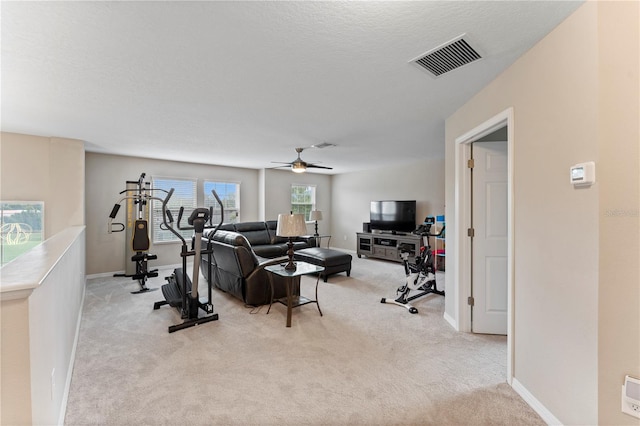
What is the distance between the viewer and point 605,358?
1422mm

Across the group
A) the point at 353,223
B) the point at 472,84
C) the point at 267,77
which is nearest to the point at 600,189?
the point at 472,84

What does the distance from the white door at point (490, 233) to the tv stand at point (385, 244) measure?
3.31m

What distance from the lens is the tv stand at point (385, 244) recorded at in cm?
649

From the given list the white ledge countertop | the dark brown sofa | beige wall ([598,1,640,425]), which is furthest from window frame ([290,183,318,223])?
beige wall ([598,1,640,425])

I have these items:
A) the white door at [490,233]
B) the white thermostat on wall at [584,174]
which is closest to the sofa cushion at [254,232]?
the white door at [490,233]

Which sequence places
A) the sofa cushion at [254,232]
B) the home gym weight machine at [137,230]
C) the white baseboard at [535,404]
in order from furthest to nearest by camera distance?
the sofa cushion at [254,232] → the home gym weight machine at [137,230] → the white baseboard at [535,404]

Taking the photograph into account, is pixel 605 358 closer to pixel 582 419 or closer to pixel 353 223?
pixel 582 419

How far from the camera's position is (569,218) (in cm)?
163

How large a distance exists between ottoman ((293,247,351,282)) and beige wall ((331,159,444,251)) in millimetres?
2690

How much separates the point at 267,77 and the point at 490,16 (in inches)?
62.8

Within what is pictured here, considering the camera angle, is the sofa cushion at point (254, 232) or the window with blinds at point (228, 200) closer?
the sofa cushion at point (254, 232)

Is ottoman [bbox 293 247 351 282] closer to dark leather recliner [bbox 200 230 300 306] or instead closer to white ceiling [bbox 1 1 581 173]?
dark leather recliner [bbox 200 230 300 306]

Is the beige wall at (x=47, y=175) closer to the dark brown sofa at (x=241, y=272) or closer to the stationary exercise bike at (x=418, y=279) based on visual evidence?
the dark brown sofa at (x=241, y=272)

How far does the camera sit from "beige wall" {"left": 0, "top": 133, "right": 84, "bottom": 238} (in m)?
4.04
